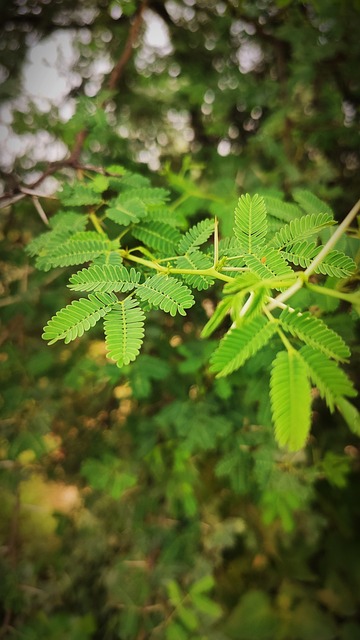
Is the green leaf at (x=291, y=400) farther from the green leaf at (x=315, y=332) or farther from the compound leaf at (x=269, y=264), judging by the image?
the compound leaf at (x=269, y=264)

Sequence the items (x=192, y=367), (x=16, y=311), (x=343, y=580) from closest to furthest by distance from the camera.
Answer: (x=192, y=367) < (x=16, y=311) < (x=343, y=580)

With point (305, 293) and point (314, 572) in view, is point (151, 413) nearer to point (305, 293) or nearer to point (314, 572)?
point (305, 293)

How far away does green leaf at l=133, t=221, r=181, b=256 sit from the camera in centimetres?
94

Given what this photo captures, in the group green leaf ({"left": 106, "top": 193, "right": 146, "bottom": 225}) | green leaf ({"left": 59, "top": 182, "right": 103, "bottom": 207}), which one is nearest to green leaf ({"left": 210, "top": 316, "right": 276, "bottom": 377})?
green leaf ({"left": 106, "top": 193, "right": 146, "bottom": 225})

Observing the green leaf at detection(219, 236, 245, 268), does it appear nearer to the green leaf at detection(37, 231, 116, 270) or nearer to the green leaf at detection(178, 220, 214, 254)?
the green leaf at detection(178, 220, 214, 254)

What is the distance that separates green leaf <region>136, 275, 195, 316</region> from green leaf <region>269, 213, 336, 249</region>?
229 millimetres

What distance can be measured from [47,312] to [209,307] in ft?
2.57

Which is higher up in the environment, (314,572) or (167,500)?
(167,500)

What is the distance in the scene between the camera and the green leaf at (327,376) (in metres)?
0.55

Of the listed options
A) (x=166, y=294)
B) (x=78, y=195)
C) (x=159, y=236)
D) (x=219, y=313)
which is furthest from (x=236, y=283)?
(x=78, y=195)

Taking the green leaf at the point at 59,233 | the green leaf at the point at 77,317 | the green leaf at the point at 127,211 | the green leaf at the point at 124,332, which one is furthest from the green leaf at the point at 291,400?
the green leaf at the point at 59,233

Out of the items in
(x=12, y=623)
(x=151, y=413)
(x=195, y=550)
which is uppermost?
(x=151, y=413)

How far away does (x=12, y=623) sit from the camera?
1.75 meters

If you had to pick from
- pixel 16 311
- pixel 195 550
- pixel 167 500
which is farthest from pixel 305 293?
pixel 195 550
